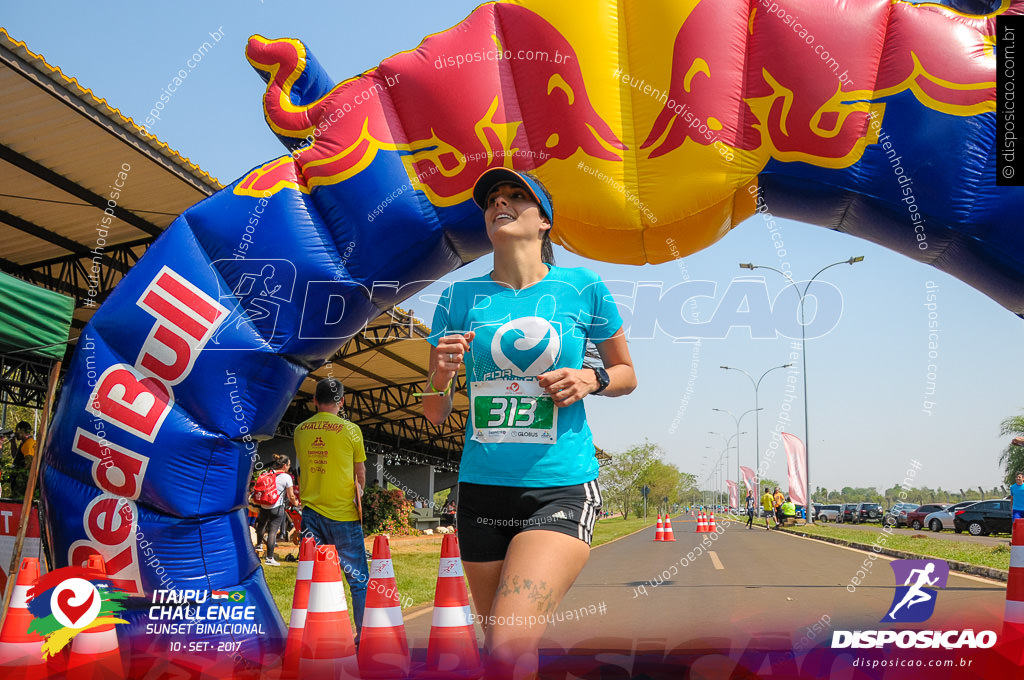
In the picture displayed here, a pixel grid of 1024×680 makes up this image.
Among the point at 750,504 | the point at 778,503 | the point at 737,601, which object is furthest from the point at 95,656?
the point at 778,503

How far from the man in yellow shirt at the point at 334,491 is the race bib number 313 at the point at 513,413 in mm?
2211

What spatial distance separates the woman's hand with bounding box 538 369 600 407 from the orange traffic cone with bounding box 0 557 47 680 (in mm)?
2437

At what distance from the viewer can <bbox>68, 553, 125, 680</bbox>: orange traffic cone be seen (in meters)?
2.97

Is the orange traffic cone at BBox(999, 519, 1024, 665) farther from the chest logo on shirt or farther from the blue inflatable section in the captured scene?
the blue inflatable section

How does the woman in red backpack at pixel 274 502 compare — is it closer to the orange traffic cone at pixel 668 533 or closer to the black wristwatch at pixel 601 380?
the black wristwatch at pixel 601 380

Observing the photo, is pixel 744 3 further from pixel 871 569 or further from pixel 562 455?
pixel 871 569

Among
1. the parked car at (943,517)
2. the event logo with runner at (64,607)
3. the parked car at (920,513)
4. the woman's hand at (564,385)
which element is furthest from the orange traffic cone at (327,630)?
the parked car at (920,513)

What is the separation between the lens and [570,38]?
13.5 feet

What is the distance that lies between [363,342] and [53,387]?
463 inches

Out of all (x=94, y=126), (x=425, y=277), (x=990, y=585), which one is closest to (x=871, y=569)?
(x=990, y=585)

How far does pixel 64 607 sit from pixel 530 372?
2.30m

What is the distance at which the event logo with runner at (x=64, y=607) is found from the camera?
9.95 feet

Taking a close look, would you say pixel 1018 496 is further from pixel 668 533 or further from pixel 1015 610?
pixel 668 533

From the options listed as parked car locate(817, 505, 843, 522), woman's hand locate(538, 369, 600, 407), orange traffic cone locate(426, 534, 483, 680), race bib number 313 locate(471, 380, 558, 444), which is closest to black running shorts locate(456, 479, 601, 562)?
race bib number 313 locate(471, 380, 558, 444)
